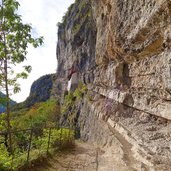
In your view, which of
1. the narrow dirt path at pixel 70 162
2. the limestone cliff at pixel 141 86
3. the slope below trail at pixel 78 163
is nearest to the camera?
the limestone cliff at pixel 141 86

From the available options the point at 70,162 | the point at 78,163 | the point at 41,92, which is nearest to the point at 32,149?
the point at 70,162

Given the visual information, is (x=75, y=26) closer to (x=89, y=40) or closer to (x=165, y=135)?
(x=89, y=40)

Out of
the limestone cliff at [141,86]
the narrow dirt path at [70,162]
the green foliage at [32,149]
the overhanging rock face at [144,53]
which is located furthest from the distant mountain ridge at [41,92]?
the narrow dirt path at [70,162]

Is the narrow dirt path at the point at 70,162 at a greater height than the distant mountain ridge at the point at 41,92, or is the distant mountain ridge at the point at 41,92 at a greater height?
the distant mountain ridge at the point at 41,92

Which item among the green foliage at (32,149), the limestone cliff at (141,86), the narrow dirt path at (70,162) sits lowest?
the narrow dirt path at (70,162)

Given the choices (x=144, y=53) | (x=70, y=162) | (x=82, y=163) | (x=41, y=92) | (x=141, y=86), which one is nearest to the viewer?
(x=82, y=163)

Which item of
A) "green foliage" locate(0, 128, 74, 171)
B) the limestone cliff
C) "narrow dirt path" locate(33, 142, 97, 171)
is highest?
the limestone cliff

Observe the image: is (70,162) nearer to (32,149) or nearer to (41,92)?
(32,149)

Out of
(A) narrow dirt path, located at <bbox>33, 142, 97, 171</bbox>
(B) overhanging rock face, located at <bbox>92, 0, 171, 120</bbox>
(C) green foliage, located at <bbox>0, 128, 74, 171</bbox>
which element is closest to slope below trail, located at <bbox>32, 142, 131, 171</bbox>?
(A) narrow dirt path, located at <bbox>33, 142, 97, 171</bbox>

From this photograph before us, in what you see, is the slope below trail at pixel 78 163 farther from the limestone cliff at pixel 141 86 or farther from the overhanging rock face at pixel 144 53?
the overhanging rock face at pixel 144 53

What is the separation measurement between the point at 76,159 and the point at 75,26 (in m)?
28.7

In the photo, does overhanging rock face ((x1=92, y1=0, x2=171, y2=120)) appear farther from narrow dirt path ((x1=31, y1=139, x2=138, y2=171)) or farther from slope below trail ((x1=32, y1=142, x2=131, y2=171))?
slope below trail ((x1=32, y1=142, x2=131, y2=171))

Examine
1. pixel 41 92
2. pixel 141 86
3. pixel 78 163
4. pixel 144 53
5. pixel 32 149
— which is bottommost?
pixel 78 163

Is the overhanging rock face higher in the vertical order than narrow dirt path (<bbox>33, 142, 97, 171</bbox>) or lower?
higher
